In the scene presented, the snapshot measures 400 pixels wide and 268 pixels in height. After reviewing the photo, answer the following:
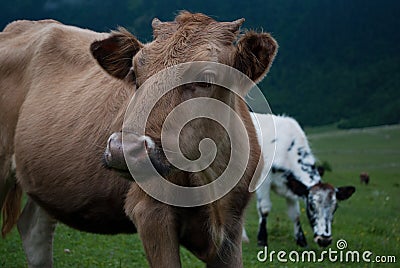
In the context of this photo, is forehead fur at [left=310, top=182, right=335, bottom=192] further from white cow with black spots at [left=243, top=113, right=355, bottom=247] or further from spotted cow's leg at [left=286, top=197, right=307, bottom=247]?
spotted cow's leg at [left=286, top=197, right=307, bottom=247]

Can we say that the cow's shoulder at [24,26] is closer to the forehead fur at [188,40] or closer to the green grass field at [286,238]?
the forehead fur at [188,40]

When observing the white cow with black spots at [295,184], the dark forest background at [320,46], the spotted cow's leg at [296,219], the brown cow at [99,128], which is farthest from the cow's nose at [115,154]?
the dark forest background at [320,46]

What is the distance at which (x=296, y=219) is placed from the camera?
12.2 m

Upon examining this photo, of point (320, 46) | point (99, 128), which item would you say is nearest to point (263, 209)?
point (99, 128)

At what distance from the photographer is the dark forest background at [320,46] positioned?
66312 millimetres

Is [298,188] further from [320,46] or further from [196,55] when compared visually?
[320,46]

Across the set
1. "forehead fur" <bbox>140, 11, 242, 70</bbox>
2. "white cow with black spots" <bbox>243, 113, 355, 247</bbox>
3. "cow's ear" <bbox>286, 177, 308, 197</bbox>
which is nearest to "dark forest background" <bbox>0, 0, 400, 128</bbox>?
"white cow with black spots" <bbox>243, 113, 355, 247</bbox>

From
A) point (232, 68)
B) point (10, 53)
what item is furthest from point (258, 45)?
point (10, 53)

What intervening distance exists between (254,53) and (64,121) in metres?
2.03

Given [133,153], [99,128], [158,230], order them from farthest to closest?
[99,128] < [158,230] < [133,153]

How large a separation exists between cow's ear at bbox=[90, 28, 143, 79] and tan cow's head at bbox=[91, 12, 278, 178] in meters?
0.20

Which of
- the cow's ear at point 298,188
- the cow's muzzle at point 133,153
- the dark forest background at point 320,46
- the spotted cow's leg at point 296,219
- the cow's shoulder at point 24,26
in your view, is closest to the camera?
the cow's muzzle at point 133,153

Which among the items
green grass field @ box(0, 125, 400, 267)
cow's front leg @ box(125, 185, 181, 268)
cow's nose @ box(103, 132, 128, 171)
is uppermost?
cow's nose @ box(103, 132, 128, 171)

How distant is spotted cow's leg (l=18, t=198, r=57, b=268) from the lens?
275 inches
